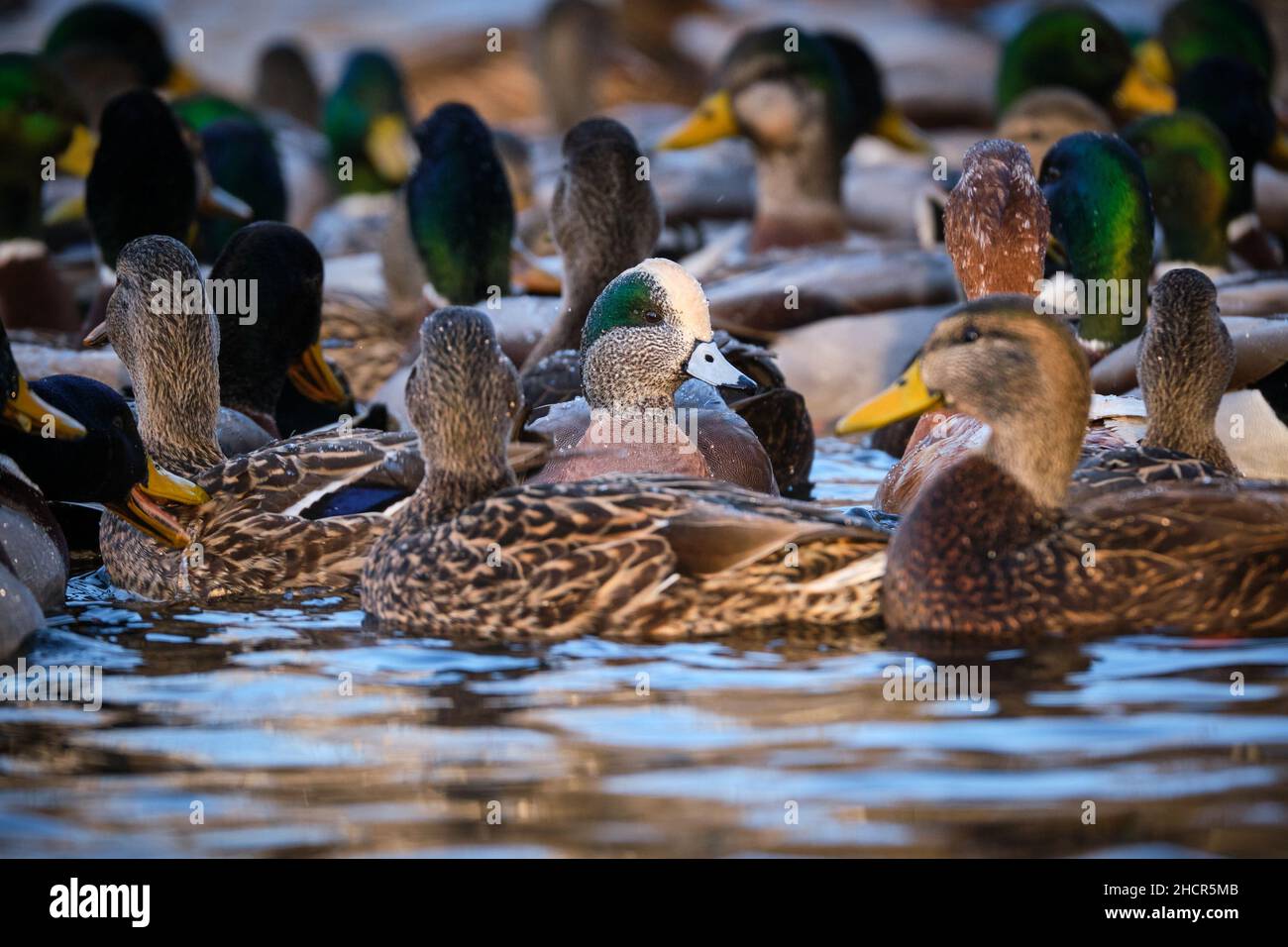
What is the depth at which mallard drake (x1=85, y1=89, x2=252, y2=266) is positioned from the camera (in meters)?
10.5

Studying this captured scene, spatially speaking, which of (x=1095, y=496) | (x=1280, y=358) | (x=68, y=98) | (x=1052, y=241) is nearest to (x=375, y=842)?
(x=1095, y=496)

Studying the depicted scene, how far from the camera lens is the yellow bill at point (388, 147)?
16.9 meters

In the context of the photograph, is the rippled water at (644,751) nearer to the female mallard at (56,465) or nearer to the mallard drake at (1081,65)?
the female mallard at (56,465)

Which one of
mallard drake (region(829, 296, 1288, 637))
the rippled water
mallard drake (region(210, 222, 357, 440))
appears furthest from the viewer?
mallard drake (region(210, 222, 357, 440))

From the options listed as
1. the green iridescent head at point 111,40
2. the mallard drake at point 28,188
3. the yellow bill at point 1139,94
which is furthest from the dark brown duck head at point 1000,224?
the green iridescent head at point 111,40

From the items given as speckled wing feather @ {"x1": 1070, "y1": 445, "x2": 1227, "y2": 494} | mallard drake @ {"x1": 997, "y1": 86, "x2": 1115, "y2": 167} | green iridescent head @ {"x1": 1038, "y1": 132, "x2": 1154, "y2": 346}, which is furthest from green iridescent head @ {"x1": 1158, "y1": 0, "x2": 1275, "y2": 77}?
speckled wing feather @ {"x1": 1070, "y1": 445, "x2": 1227, "y2": 494}

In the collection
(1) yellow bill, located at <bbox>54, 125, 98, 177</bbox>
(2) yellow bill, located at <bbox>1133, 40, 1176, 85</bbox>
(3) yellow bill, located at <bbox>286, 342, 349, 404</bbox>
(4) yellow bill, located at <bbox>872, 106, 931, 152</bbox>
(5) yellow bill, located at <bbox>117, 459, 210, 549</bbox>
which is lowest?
(5) yellow bill, located at <bbox>117, 459, 210, 549</bbox>

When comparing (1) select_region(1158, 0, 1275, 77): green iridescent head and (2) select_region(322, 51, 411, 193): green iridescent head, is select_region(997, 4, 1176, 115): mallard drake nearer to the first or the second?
(1) select_region(1158, 0, 1275, 77): green iridescent head

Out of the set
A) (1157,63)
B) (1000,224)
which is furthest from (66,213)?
(1157,63)

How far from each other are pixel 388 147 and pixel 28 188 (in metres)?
5.18

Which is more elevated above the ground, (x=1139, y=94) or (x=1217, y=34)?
(x=1217, y=34)

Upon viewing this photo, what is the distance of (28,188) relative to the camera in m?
12.1

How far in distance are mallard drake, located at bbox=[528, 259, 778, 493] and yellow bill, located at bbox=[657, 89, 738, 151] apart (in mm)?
5626

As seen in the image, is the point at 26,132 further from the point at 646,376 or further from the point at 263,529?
the point at 646,376
